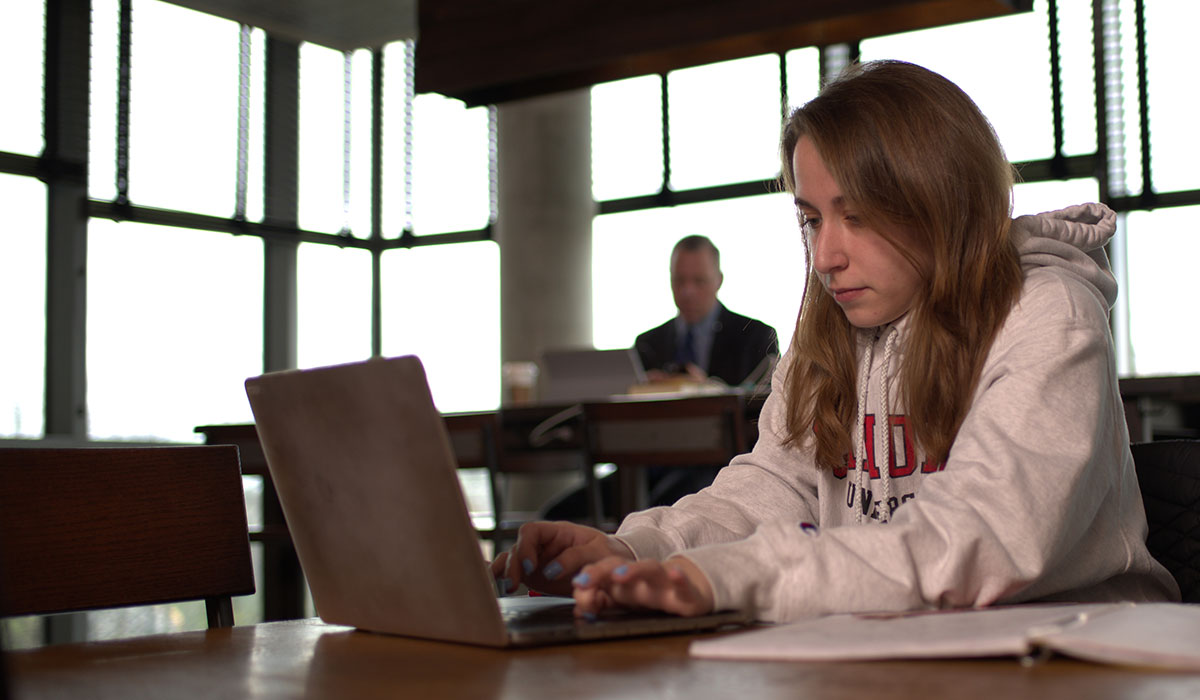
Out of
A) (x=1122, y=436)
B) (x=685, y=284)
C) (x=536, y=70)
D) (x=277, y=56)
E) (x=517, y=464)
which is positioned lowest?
(x=517, y=464)

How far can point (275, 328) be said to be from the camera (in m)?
6.64

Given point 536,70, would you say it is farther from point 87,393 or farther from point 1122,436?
point 1122,436

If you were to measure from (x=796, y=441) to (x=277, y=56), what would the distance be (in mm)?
6168

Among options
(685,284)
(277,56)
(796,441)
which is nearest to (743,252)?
(685,284)

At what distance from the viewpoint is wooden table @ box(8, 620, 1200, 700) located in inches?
21.3

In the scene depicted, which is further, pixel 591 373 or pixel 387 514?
pixel 591 373

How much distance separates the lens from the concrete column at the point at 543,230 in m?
6.31

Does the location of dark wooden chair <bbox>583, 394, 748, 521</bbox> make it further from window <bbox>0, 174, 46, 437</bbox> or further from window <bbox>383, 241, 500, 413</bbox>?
window <bbox>0, 174, 46, 437</bbox>

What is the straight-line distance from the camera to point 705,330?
4953 mm

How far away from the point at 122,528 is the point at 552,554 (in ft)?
1.40

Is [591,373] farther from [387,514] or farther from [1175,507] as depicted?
[387,514]

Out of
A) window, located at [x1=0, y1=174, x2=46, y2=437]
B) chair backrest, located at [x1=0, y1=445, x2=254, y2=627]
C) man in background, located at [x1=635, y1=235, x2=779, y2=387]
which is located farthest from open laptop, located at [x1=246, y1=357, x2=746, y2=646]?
window, located at [x1=0, y1=174, x2=46, y2=437]

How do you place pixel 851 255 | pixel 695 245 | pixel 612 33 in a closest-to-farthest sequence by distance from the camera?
pixel 851 255 < pixel 612 33 < pixel 695 245

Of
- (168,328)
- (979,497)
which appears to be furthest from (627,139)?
(979,497)
